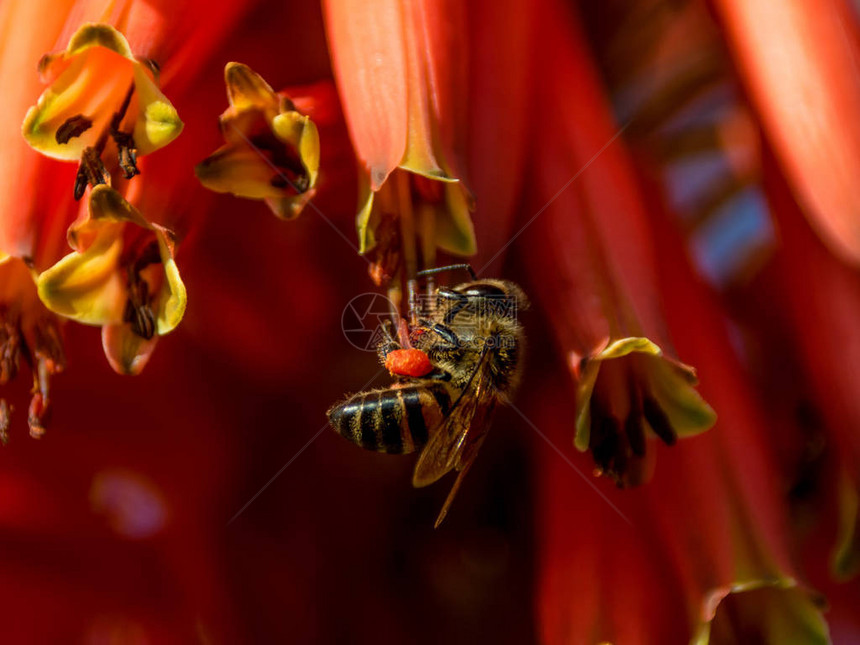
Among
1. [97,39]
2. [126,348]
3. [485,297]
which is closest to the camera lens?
[97,39]

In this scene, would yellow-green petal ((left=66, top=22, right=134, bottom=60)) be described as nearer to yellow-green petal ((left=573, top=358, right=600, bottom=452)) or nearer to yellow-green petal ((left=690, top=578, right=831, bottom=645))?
yellow-green petal ((left=573, top=358, right=600, bottom=452))

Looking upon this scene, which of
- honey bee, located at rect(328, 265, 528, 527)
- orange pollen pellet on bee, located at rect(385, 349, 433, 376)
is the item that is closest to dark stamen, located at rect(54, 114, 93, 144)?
honey bee, located at rect(328, 265, 528, 527)

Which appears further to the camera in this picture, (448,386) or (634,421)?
(448,386)

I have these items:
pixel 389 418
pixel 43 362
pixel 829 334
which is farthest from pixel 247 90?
pixel 829 334

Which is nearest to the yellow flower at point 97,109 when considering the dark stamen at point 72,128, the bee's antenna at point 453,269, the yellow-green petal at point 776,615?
the dark stamen at point 72,128

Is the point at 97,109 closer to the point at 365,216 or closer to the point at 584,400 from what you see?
the point at 365,216

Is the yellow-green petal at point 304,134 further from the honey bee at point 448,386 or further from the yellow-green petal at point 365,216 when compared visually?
the honey bee at point 448,386
